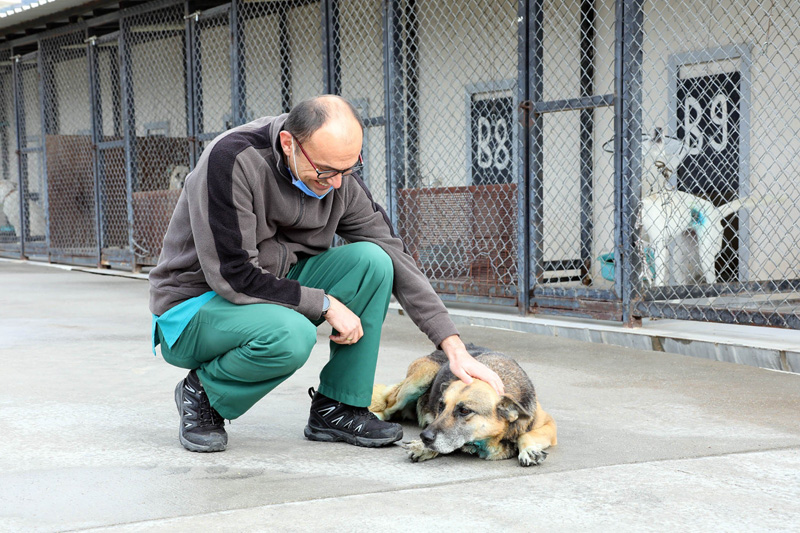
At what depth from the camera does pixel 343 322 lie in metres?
3.12

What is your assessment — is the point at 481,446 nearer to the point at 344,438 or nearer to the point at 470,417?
the point at 470,417

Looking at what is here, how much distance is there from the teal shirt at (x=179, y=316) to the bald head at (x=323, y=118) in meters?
0.69

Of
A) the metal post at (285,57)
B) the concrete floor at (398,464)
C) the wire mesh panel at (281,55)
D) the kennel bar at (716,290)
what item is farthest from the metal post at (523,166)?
the metal post at (285,57)

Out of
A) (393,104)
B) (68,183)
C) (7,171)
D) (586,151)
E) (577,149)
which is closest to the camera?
(393,104)

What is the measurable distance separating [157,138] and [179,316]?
865 centimetres

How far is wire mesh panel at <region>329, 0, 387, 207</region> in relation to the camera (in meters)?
10.1

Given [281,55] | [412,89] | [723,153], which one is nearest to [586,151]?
[723,153]

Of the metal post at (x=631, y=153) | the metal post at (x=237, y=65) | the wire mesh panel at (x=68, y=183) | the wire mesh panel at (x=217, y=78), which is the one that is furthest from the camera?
the wire mesh panel at (x=217, y=78)

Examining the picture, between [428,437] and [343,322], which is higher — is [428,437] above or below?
below

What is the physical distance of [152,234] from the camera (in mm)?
10523

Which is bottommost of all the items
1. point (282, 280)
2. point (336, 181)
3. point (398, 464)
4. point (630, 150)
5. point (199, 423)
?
point (398, 464)

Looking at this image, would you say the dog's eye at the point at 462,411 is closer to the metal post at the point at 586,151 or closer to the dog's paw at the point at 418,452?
the dog's paw at the point at 418,452

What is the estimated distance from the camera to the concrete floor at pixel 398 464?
2.47 m

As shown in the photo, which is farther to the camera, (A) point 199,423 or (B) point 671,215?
(B) point 671,215
